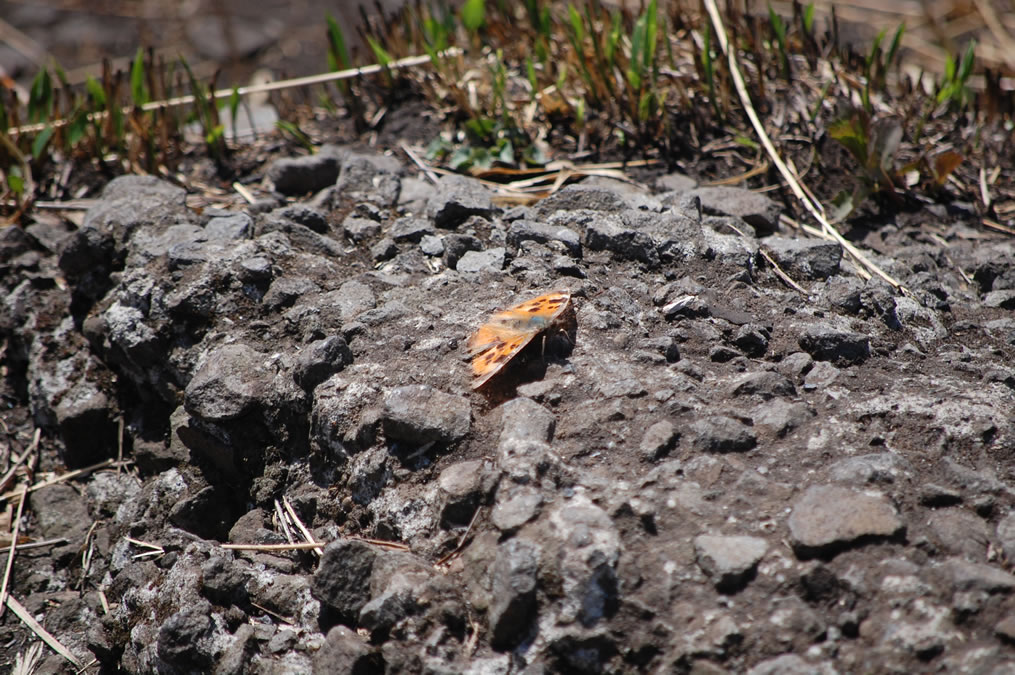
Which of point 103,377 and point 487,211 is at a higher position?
point 487,211

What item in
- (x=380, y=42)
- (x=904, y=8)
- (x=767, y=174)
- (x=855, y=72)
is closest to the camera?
(x=767, y=174)

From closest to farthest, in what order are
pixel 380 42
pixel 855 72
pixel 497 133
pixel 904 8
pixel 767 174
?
pixel 767 174 < pixel 497 133 < pixel 855 72 < pixel 380 42 < pixel 904 8

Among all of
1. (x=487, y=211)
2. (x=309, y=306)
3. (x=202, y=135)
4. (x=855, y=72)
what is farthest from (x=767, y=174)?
(x=202, y=135)

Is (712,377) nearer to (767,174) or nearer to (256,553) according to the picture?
(256,553)

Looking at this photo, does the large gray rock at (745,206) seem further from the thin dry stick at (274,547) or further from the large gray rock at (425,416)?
the thin dry stick at (274,547)

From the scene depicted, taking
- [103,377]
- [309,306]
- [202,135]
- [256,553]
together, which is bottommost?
[256,553]

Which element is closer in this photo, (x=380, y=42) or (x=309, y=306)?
(x=309, y=306)

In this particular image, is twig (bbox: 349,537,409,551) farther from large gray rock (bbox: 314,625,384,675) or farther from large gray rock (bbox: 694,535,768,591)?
large gray rock (bbox: 694,535,768,591)
